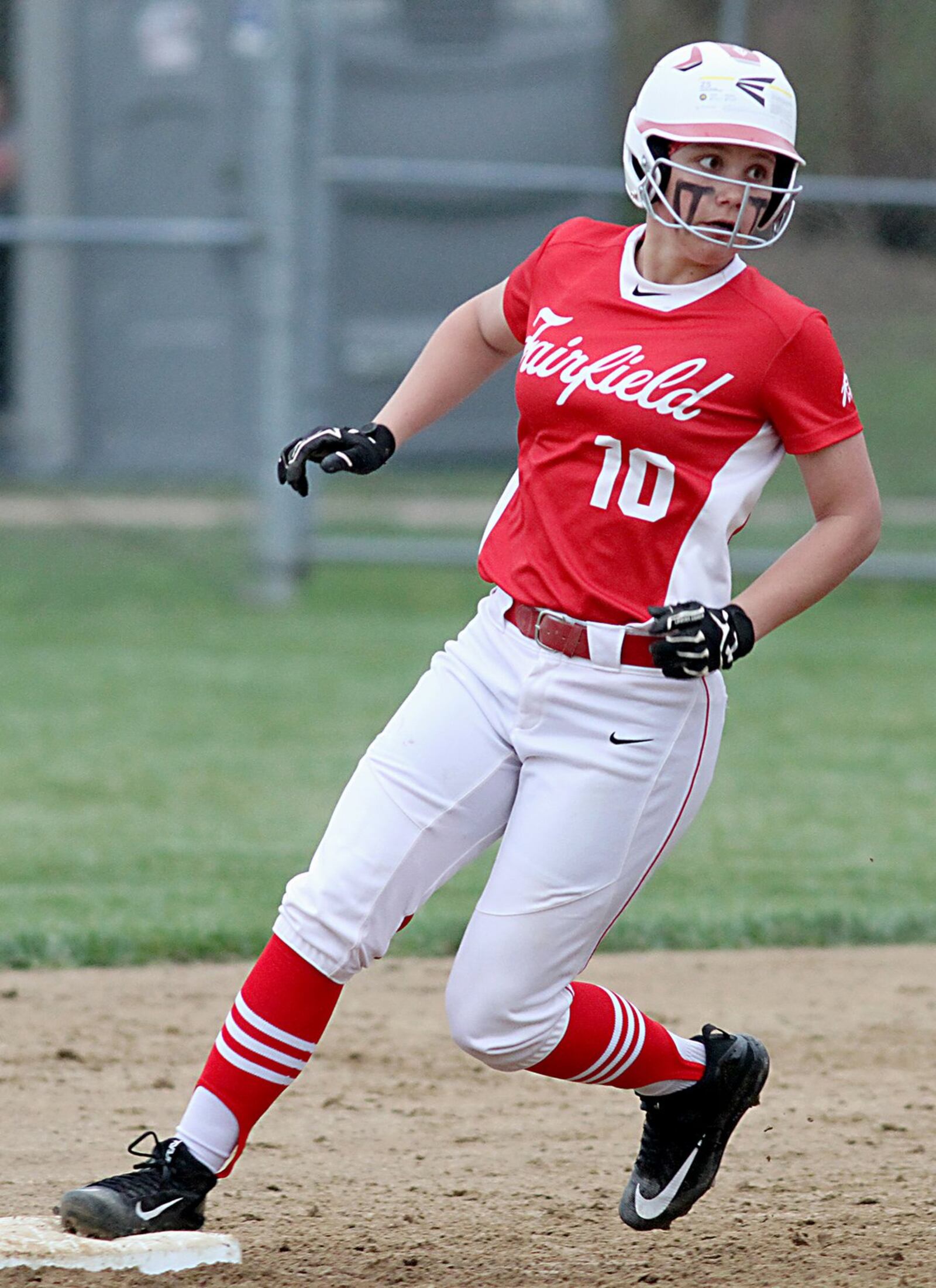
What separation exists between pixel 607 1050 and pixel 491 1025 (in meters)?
0.27

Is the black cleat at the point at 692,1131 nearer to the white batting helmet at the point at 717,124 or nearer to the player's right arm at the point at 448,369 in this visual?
the player's right arm at the point at 448,369

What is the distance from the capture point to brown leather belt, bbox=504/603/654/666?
307 cm

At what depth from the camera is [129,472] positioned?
10.6 m

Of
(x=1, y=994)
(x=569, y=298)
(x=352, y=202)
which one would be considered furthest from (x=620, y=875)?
(x=352, y=202)

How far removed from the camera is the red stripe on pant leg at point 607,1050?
3271 mm

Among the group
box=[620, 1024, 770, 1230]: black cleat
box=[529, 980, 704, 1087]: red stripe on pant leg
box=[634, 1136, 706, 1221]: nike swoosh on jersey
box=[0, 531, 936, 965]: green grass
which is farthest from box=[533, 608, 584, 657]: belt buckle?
box=[0, 531, 936, 965]: green grass

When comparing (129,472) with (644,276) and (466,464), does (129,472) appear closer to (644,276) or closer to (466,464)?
(466,464)

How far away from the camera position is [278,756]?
24.5 ft

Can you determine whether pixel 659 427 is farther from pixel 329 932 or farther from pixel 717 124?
pixel 329 932

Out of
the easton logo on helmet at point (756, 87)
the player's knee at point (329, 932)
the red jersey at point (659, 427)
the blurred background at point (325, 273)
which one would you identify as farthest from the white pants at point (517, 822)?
Answer: the blurred background at point (325, 273)

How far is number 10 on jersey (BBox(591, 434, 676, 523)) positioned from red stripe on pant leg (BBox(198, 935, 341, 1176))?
89 centimetres

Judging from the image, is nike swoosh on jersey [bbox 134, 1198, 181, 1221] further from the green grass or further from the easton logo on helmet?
the green grass

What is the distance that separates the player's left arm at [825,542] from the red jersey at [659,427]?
5 cm

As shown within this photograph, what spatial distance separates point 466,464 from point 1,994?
635cm
